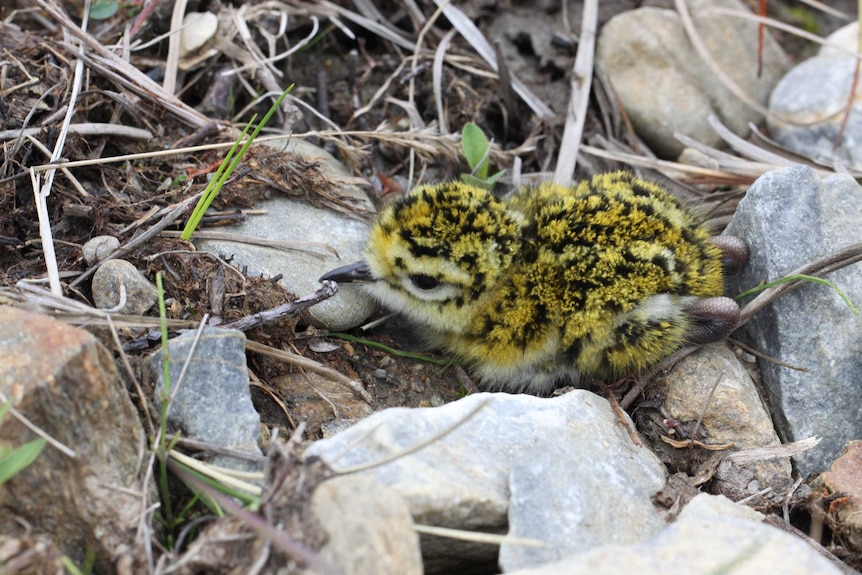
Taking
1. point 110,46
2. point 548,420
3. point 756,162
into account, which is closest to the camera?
point 548,420

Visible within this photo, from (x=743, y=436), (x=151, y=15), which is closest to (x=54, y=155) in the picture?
(x=151, y=15)

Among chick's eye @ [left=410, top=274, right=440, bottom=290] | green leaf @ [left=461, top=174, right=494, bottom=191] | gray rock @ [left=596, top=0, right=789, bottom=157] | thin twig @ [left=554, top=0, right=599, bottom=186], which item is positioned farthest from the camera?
gray rock @ [left=596, top=0, right=789, bottom=157]

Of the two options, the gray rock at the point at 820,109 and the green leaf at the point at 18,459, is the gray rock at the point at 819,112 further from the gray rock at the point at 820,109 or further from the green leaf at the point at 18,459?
the green leaf at the point at 18,459

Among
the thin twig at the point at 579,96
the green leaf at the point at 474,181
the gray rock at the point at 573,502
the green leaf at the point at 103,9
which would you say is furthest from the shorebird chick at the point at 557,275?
the green leaf at the point at 103,9

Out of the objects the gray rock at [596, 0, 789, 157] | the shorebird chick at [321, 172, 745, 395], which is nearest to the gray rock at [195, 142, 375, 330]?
the shorebird chick at [321, 172, 745, 395]

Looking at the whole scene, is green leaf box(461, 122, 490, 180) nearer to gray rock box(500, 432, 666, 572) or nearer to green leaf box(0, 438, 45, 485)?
gray rock box(500, 432, 666, 572)

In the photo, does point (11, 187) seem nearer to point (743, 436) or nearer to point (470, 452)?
point (470, 452)

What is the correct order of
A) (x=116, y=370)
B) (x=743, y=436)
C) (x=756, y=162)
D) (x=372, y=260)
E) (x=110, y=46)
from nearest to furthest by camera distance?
(x=116, y=370) → (x=743, y=436) → (x=372, y=260) → (x=110, y=46) → (x=756, y=162)

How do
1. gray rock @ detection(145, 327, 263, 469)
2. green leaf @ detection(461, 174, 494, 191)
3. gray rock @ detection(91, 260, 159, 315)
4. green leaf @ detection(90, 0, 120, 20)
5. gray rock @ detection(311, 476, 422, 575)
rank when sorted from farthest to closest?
green leaf @ detection(90, 0, 120, 20), green leaf @ detection(461, 174, 494, 191), gray rock @ detection(91, 260, 159, 315), gray rock @ detection(145, 327, 263, 469), gray rock @ detection(311, 476, 422, 575)

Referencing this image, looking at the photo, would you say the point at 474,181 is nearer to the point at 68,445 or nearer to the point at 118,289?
the point at 118,289
